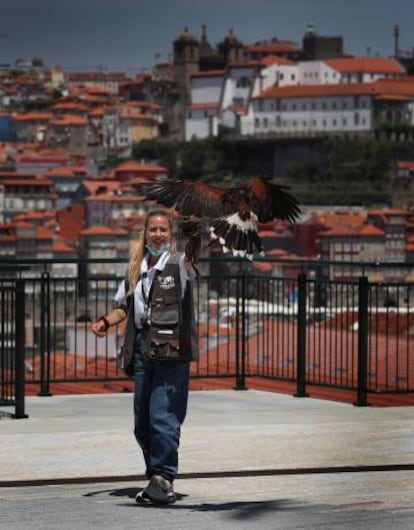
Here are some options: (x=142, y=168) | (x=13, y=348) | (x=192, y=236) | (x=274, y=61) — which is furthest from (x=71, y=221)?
(x=192, y=236)

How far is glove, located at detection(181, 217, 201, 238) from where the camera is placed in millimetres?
6156

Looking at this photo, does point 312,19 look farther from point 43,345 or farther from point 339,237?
point 43,345

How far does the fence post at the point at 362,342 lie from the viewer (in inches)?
368

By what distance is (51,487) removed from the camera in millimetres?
6746

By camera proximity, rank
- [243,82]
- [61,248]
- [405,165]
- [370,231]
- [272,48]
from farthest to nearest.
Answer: [272,48] → [243,82] → [405,165] → [370,231] → [61,248]

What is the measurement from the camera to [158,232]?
638 cm

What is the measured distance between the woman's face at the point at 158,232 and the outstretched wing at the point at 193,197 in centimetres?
8

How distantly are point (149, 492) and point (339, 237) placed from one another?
111 metres

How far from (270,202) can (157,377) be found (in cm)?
73

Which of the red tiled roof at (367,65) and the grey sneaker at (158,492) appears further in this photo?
the red tiled roof at (367,65)

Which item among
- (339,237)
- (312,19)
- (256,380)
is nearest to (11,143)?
(312,19)

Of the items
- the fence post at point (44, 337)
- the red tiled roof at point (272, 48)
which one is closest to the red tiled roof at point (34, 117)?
the red tiled roof at point (272, 48)

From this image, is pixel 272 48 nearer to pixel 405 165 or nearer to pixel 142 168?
pixel 142 168

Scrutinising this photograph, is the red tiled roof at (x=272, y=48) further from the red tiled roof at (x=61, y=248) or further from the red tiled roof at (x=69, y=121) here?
the red tiled roof at (x=61, y=248)
